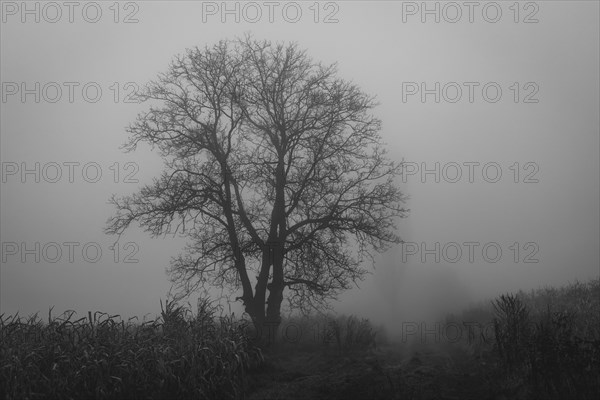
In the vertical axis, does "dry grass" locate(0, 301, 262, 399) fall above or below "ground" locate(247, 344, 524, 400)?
above

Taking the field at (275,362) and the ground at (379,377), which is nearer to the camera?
the field at (275,362)

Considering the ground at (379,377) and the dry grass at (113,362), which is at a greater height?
the dry grass at (113,362)

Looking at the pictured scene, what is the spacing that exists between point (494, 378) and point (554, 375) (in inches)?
80.9

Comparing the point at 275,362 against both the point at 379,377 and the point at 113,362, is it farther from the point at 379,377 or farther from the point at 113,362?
the point at 113,362

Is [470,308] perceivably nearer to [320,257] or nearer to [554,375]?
[320,257]

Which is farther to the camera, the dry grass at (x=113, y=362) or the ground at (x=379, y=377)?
the ground at (x=379, y=377)

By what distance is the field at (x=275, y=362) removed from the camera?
13758 mm

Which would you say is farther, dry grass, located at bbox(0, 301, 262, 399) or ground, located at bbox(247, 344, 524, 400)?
ground, located at bbox(247, 344, 524, 400)

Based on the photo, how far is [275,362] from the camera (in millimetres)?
18562

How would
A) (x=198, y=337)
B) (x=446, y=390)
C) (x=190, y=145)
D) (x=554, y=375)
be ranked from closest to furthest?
(x=554, y=375)
(x=446, y=390)
(x=198, y=337)
(x=190, y=145)

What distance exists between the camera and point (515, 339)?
15.6 metres

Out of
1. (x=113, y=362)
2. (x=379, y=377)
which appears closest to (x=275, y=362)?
(x=379, y=377)

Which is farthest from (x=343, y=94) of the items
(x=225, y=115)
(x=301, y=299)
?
(x=301, y=299)

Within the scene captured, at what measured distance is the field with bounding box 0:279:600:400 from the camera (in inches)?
542
